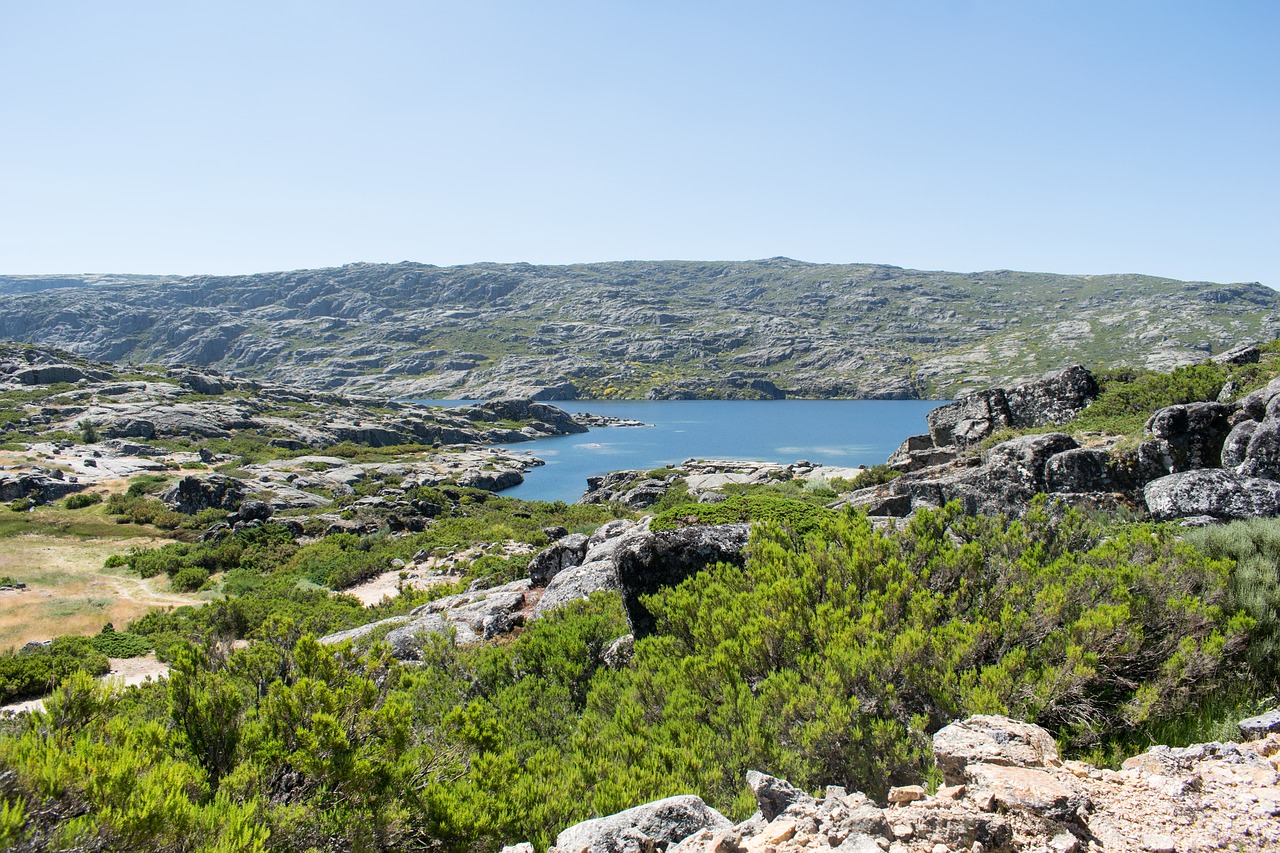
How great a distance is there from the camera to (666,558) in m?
10.6

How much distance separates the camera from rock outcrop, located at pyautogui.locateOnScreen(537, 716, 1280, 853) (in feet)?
12.8

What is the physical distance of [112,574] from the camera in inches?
1125

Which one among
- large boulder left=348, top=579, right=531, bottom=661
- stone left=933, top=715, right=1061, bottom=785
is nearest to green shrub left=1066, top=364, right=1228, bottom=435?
stone left=933, top=715, right=1061, bottom=785

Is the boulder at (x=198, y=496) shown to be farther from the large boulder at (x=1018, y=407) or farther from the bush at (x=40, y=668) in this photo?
the large boulder at (x=1018, y=407)

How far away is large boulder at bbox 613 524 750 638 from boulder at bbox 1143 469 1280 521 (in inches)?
292

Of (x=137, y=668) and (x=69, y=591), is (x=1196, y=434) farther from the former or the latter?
(x=69, y=591)

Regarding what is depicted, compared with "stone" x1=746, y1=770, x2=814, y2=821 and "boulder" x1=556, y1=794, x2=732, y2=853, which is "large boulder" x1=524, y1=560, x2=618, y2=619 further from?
"stone" x1=746, y1=770, x2=814, y2=821

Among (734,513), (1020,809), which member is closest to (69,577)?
(734,513)

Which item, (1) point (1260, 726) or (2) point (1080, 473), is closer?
(1) point (1260, 726)

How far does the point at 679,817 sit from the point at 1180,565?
596cm

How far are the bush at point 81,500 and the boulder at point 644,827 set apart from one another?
173 feet

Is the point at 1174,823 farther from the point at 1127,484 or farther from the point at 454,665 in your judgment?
the point at 1127,484

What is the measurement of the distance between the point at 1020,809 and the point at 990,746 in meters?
0.71

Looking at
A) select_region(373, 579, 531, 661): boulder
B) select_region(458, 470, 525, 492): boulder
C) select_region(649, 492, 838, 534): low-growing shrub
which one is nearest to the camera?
select_region(373, 579, 531, 661): boulder
